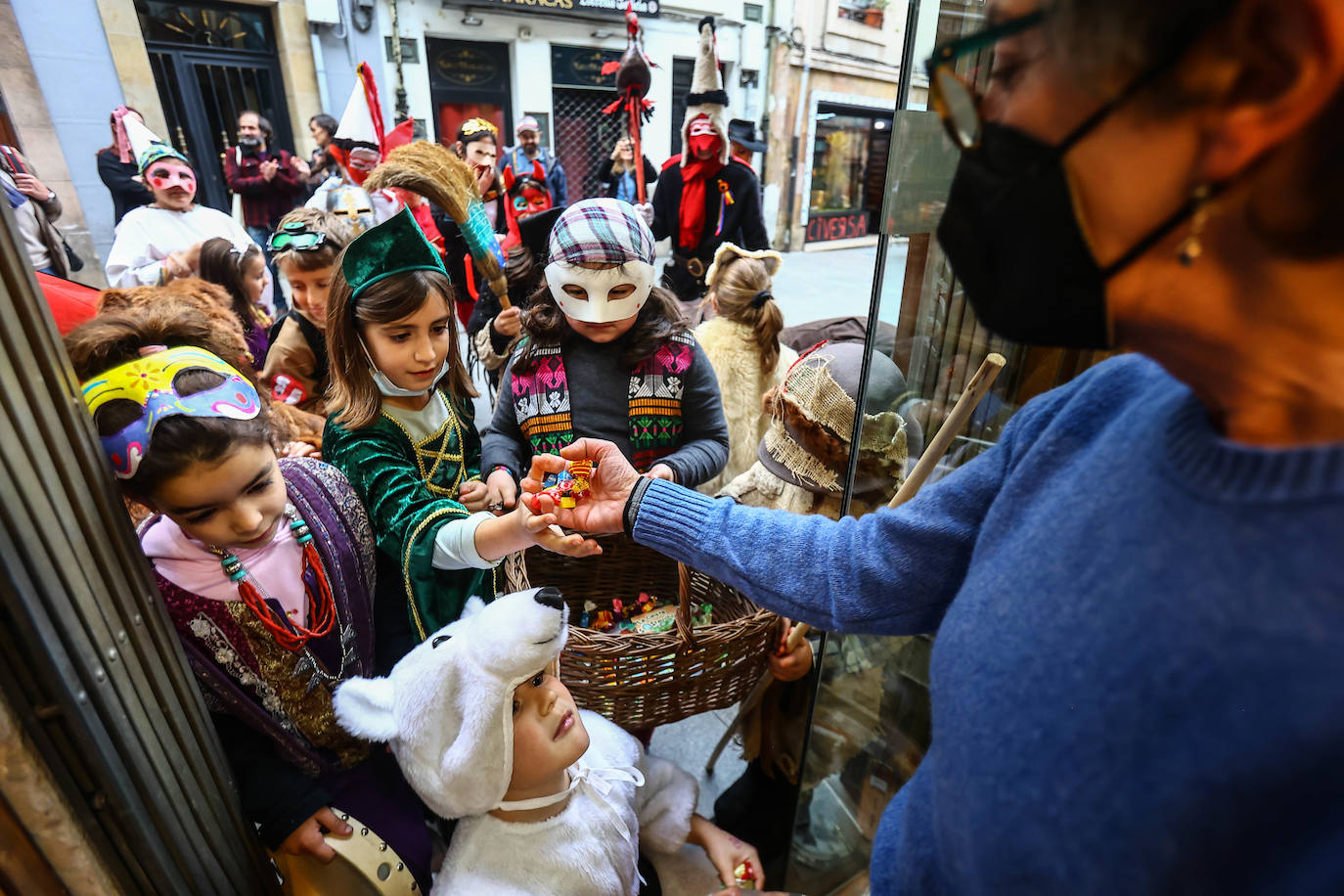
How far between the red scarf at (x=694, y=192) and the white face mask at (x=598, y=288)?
2134 mm

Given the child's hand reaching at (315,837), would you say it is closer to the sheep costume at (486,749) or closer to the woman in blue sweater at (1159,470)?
the sheep costume at (486,749)

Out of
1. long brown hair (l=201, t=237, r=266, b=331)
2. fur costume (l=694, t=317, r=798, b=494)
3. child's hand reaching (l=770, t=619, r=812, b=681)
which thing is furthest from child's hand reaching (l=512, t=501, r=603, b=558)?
long brown hair (l=201, t=237, r=266, b=331)

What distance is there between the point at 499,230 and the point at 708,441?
3411 mm

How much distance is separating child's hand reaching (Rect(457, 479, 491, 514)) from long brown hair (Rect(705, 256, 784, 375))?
1.04 meters

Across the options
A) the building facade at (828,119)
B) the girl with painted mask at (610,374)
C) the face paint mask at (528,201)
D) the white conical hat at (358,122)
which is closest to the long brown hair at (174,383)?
the girl with painted mask at (610,374)

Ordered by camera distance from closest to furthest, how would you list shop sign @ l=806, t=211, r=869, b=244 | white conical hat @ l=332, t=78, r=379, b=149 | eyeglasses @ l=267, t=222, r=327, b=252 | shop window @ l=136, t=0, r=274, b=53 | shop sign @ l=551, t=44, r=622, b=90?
1. eyeglasses @ l=267, t=222, r=327, b=252
2. white conical hat @ l=332, t=78, r=379, b=149
3. shop window @ l=136, t=0, r=274, b=53
4. shop sign @ l=551, t=44, r=622, b=90
5. shop sign @ l=806, t=211, r=869, b=244

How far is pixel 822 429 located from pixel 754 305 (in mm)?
770

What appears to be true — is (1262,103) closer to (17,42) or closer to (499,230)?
(499,230)

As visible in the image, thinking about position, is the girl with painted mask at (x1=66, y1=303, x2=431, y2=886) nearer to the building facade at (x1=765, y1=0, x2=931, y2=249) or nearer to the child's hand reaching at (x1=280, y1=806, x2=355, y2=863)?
the child's hand reaching at (x1=280, y1=806, x2=355, y2=863)

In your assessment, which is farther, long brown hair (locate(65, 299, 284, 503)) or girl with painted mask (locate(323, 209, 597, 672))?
girl with painted mask (locate(323, 209, 597, 672))

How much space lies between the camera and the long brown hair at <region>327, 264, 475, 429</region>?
1318 millimetres

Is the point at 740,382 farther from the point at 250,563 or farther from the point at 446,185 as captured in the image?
the point at 250,563

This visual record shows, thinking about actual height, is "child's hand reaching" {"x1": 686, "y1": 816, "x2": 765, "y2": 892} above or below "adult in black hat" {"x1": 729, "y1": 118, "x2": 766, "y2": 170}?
below

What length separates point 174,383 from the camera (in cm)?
93
